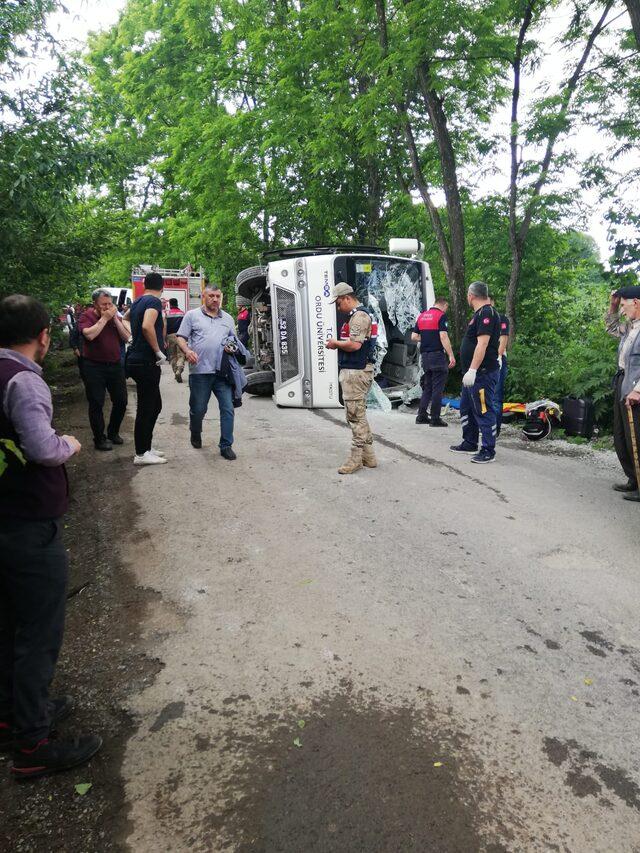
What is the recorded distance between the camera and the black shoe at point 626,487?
237 inches

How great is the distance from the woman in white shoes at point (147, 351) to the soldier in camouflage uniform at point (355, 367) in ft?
6.17

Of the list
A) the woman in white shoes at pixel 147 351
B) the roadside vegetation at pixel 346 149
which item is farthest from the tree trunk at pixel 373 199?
the woman in white shoes at pixel 147 351

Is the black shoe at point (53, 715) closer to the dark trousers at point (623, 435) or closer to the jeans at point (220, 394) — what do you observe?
the jeans at point (220, 394)

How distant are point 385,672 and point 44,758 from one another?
1564 mm

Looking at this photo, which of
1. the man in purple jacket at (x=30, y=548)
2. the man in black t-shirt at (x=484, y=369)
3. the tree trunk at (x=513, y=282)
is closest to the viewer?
the man in purple jacket at (x=30, y=548)

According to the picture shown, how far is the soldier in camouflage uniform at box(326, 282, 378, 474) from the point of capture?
6.47 metres

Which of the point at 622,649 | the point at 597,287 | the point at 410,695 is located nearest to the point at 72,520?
the point at 410,695

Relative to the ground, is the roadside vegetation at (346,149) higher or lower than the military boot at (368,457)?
higher

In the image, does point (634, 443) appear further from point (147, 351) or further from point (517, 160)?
point (517, 160)

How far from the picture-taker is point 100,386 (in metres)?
7.04

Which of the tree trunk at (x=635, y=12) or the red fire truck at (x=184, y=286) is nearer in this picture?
the tree trunk at (x=635, y=12)

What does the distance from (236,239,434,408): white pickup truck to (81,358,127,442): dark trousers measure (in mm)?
3697

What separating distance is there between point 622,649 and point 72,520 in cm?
421

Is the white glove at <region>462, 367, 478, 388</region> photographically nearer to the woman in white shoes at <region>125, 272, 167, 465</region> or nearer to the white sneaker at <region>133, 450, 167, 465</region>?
the woman in white shoes at <region>125, 272, 167, 465</region>
